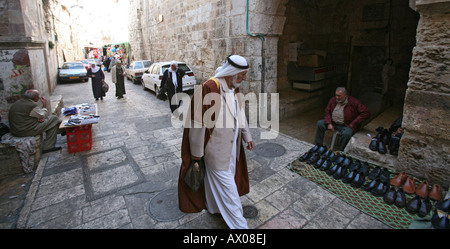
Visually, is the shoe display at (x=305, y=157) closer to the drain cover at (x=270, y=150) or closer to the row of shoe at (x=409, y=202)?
the drain cover at (x=270, y=150)

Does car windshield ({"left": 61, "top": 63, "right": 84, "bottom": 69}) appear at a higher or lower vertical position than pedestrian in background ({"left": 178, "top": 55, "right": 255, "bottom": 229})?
higher

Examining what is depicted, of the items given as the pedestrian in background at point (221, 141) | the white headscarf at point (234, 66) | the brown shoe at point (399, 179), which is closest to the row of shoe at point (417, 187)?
the brown shoe at point (399, 179)

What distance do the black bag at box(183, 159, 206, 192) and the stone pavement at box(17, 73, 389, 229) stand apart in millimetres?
578

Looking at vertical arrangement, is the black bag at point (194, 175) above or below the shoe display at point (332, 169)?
above

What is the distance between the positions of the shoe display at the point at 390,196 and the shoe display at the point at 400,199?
0.03 metres

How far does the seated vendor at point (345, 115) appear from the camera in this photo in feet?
14.5

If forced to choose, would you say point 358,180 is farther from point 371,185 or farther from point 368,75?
point 368,75

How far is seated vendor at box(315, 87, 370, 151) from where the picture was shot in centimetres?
441

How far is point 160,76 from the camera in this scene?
9.53m

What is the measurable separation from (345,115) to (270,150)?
154 centimetres

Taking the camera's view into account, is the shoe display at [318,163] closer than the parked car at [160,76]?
Yes

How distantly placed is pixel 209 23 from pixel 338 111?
16.3ft

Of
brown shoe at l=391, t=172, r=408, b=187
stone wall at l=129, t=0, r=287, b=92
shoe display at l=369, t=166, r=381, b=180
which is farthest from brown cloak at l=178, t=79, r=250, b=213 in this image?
stone wall at l=129, t=0, r=287, b=92

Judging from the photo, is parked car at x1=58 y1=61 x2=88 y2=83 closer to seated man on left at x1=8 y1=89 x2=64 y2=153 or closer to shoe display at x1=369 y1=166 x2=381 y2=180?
seated man on left at x1=8 y1=89 x2=64 y2=153
